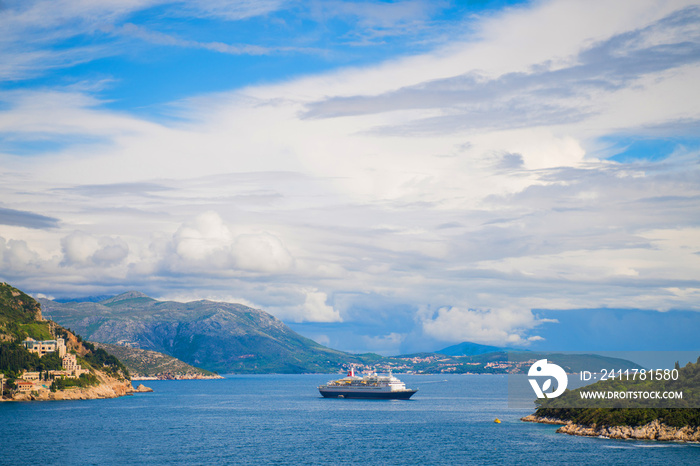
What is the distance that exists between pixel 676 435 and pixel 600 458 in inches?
810

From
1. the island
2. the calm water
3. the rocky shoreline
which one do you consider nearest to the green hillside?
the island

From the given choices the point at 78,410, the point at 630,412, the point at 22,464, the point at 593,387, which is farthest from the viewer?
the point at 78,410

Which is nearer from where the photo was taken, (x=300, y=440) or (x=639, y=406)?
(x=639, y=406)

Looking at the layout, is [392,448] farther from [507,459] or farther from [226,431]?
[226,431]

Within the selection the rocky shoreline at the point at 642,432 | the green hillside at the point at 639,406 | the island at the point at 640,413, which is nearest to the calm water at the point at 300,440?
the rocky shoreline at the point at 642,432

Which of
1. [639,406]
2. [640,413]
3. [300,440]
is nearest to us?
[640,413]

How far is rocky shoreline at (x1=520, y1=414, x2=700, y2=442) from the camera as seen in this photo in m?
108

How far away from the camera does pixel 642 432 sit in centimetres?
11344

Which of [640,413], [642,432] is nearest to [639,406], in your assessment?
[640,413]

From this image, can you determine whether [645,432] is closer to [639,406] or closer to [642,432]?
[642,432]

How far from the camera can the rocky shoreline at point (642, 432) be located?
107625mm

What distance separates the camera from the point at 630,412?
11756 centimetres

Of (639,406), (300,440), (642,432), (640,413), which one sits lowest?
(300,440)

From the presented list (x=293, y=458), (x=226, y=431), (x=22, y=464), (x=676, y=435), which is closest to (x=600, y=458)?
(x=676, y=435)
